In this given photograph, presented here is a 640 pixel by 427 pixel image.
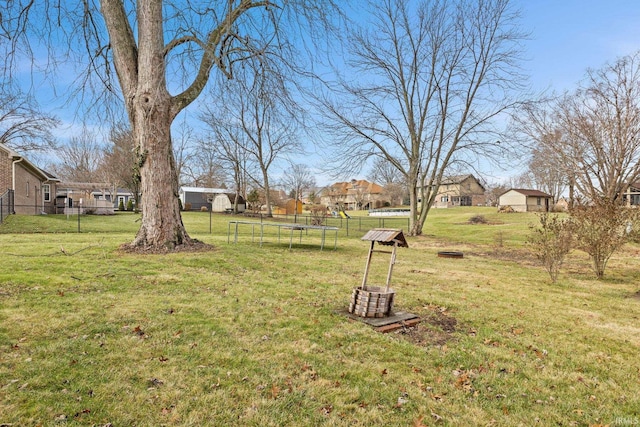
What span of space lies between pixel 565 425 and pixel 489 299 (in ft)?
12.9

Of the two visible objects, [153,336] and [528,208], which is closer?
[153,336]

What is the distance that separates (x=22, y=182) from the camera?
843 inches

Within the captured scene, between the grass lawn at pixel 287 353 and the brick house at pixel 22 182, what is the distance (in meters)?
13.7

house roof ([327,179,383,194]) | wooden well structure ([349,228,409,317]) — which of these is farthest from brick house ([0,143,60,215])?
house roof ([327,179,383,194])

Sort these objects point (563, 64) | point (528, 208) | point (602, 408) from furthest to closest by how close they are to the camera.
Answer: point (528, 208) → point (563, 64) → point (602, 408)

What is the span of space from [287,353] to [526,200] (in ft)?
171

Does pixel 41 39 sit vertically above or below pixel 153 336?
above

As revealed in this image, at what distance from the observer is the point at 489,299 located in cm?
648

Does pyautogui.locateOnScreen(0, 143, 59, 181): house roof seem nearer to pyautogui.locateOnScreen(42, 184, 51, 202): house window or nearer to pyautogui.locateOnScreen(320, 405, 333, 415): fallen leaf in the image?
pyautogui.locateOnScreen(42, 184, 51, 202): house window

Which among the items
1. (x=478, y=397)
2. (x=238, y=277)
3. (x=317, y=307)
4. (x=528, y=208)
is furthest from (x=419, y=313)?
(x=528, y=208)

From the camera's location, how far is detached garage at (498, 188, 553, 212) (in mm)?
47128

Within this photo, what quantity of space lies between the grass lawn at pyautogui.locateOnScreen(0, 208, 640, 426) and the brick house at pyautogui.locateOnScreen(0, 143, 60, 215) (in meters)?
13.7

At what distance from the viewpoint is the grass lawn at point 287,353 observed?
276 cm

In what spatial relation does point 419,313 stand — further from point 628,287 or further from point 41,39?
point 41,39
